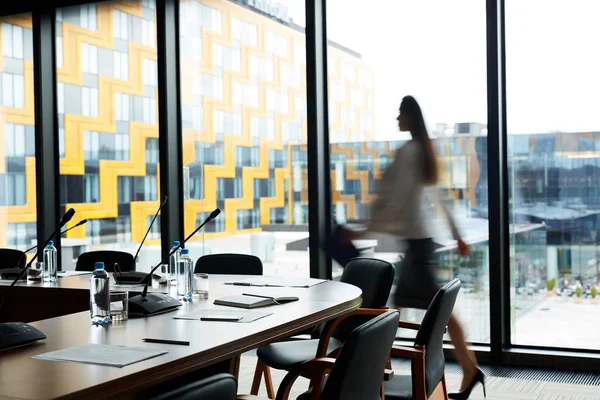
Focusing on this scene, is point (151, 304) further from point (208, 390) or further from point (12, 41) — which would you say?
point (12, 41)

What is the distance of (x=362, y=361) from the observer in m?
2.19

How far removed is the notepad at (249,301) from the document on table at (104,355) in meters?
0.85

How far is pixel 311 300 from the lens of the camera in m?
3.37

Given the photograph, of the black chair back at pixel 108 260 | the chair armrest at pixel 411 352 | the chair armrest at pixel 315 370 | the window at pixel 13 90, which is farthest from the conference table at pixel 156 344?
the window at pixel 13 90

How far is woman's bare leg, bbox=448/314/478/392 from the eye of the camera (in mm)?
4531

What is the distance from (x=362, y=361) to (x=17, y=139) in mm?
5952

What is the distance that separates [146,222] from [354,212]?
1913 millimetres

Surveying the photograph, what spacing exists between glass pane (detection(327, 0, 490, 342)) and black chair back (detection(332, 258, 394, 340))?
4.57 ft

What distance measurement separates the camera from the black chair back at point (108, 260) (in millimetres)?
4934

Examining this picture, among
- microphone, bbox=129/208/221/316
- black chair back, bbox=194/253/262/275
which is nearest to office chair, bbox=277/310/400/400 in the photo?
microphone, bbox=129/208/221/316

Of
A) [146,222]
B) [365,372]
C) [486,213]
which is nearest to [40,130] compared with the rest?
[146,222]

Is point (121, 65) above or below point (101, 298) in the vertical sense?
above

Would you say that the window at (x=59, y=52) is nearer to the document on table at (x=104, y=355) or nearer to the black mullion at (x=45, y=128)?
the black mullion at (x=45, y=128)

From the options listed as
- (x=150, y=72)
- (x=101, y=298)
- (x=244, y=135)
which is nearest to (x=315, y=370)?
(x=101, y=298)
